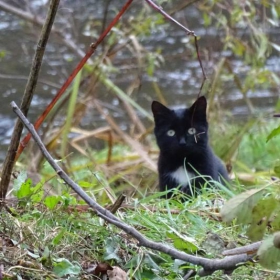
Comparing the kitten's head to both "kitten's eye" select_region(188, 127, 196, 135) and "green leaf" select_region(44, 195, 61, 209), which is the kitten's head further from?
"green leaf" select_region(44, 195, 61, 209)

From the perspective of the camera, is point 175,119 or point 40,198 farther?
point 175,119

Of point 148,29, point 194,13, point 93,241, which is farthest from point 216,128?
point 93,241

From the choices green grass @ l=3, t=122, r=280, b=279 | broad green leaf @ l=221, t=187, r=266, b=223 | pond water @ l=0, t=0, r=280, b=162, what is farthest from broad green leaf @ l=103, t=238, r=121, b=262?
pond water @ l=0, t=0, r=280, b=162

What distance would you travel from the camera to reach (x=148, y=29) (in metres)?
4.38

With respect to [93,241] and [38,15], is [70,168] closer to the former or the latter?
[38,15]

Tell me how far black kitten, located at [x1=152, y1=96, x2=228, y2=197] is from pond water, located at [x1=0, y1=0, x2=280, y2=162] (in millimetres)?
1650

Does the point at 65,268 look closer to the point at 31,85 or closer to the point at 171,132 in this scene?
the point at 31,85

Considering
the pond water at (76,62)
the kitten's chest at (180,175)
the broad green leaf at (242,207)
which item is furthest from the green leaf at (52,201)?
the pond water at (76,62)

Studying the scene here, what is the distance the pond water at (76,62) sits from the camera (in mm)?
5371

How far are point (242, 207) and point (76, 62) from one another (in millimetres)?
4730

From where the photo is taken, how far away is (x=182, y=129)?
3.34 metres

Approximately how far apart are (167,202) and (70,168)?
2.22 metres

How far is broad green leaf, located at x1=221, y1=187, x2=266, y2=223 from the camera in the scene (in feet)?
4.19

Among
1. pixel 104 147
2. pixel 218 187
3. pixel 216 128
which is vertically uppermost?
pixel 218 187
